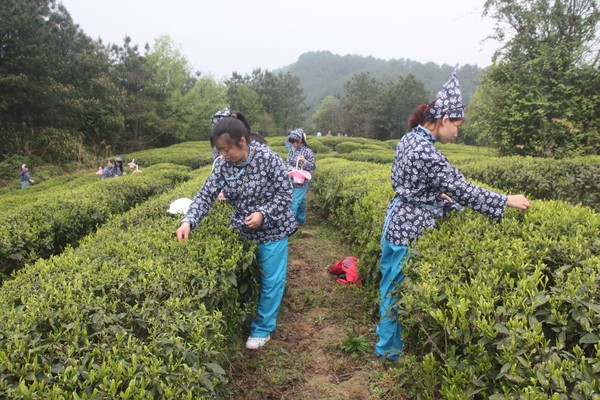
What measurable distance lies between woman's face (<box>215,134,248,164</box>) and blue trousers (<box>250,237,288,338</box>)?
2.45 ft

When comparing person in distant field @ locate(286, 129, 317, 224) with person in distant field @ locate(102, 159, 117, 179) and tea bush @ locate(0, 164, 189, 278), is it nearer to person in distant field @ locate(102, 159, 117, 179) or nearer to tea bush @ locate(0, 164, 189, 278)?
tea bush @ locate(0, 164, 189, 278)

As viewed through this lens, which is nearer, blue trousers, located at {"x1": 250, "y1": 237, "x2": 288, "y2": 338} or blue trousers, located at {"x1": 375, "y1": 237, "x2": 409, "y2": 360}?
blue trousers, located at {"x1": 375, "y1": 237, "x2": 409, "y2": 360}

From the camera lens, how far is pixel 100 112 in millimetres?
23828

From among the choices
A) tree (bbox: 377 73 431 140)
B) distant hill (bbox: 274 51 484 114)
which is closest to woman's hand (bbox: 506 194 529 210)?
tree (bbox: 377 73 431 140)

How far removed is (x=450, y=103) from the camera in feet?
8.21

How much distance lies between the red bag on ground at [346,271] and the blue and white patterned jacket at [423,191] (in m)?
1.74

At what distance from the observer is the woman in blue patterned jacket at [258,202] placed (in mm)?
2902

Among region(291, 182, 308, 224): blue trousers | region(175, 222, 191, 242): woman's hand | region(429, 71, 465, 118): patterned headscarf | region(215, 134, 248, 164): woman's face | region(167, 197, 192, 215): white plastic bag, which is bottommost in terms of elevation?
region(291, 182, 308, 224): blue trousers

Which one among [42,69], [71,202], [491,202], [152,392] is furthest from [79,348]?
[42,69]

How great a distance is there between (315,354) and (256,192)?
1469mm

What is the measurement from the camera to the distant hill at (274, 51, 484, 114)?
90.2 meters

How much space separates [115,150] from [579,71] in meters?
25.6

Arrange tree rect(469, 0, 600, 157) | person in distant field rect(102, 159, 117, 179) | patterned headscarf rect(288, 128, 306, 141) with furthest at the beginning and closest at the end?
1. person in distant field rect(102, 159, 117, 179)
2. tree rect(469, 0, 600, 157)
3. patterned headscarf rect(288, 128, 306, 141)

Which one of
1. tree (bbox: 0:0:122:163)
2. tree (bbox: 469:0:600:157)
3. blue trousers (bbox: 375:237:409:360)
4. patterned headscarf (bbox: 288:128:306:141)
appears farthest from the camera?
tree (bbox: 0:0:122:163)
